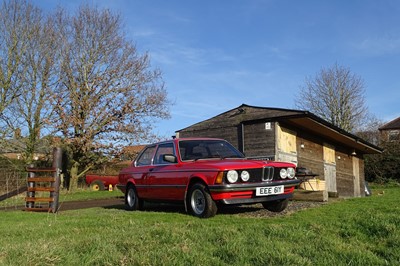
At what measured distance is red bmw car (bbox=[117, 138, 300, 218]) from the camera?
714 cm

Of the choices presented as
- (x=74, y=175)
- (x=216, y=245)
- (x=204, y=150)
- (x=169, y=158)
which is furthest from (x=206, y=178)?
(x=74, y=175)

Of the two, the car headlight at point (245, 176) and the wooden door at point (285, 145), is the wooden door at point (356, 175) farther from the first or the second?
the car headlight at point (245, 176)

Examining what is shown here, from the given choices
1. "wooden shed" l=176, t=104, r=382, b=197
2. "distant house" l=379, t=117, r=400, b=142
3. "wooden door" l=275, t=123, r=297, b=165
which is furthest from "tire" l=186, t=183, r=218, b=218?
"distant house" l=379, t=117, r=400, b=142

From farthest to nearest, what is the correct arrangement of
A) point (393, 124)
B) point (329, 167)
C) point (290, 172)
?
point (393, 124) < point (329, 167) < point (290, 172)

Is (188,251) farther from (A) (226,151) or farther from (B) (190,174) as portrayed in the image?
(A) (226,151)

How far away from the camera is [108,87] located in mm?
26391

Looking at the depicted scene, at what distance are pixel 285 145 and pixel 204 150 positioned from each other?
412 inches

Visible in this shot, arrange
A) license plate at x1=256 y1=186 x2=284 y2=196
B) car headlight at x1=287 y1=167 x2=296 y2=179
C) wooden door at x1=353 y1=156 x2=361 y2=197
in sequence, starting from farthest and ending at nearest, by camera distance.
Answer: wooden door at x1=353 y1=156 x2=361 y2=197 → car headlight at x1=287 y1=167 x2=296 y2=179 → license plate at x1=256 y1=186 x2=284 y2=196

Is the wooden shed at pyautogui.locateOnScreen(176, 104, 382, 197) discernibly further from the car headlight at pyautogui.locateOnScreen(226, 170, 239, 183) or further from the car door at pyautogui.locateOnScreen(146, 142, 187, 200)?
the car headlight at pyautogui.locateOnScreen(226, 170, 239, 183)

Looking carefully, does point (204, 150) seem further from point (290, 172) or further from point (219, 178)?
point (290, 172)

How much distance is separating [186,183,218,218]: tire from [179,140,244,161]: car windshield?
0.94m

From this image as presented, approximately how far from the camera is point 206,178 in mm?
7254

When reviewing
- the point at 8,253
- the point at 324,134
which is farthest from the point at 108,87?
the point at 8,253

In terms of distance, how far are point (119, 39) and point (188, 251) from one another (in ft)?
82.8
